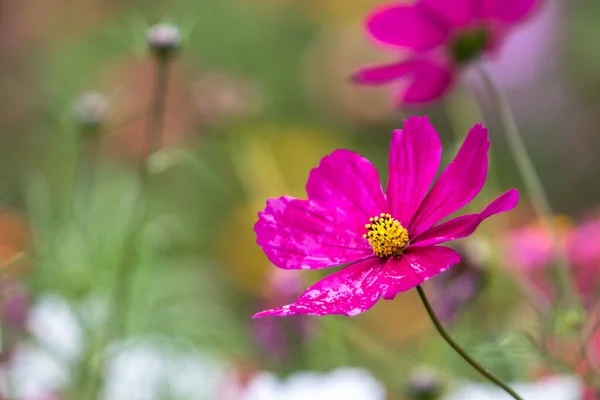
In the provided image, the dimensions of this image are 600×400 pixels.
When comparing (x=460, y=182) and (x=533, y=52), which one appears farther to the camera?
(x=533, y=52)

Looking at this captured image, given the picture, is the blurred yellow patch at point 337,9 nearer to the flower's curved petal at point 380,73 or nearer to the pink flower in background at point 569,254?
the pink flower in background at point 569,254

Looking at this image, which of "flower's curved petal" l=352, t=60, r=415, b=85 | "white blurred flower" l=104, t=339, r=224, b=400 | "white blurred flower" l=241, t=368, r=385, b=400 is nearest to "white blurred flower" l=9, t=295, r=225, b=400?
"white blurred flower" l=104, t=339, r=224, b=400

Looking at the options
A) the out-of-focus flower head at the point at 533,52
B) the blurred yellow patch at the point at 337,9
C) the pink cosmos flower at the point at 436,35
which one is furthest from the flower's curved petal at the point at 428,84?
the blurred yellow patch at the point at 337,9

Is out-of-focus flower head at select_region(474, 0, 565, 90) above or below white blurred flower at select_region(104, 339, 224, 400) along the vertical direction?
above

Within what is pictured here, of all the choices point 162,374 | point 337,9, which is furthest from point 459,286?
point 337,9

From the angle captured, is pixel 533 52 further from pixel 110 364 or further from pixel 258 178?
pixel 110 364

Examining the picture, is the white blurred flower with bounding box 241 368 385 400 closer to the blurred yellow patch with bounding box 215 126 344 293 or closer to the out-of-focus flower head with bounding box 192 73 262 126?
the blurred yellow patch with bounding box 215 126 344 293
